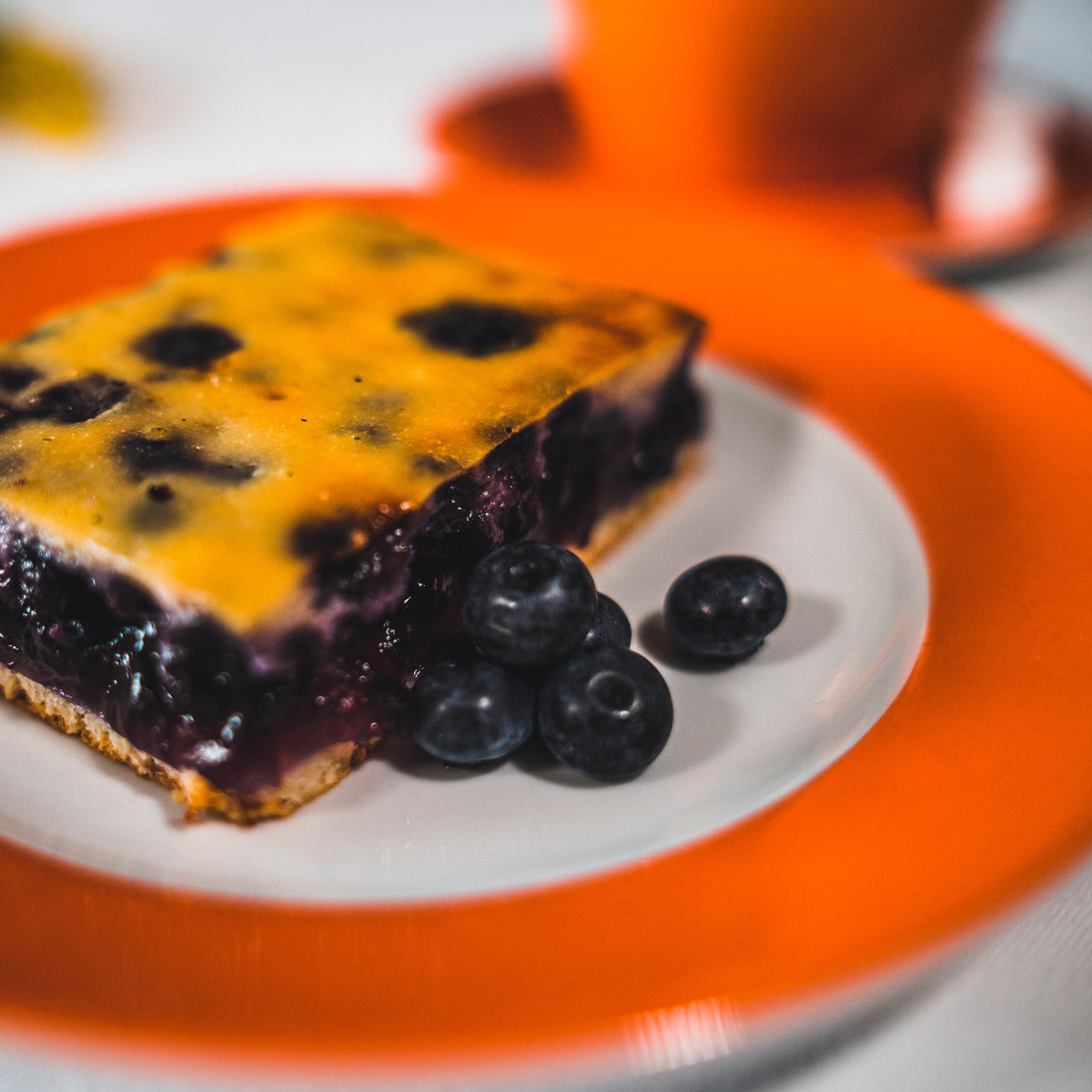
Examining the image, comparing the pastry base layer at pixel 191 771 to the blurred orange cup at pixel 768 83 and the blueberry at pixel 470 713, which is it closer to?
the blueberry at pixel 470 713

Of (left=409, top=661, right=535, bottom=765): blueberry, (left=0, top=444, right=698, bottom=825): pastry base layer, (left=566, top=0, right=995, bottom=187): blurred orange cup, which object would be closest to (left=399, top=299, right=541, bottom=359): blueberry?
(left=409, top=661, right=535, bottom=765): blueberry

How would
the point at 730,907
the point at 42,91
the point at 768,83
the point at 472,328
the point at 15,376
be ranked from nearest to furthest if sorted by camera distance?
1. the point at 730,907
2. the point at 15,376
3. the point at 472,328
4. the point at 768,83
5. the point at 42,91

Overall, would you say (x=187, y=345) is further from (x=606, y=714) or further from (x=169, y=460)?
(x=606, y=714)

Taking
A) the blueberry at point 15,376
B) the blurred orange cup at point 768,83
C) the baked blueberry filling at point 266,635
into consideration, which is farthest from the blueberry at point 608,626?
the blurred orange cup at point 768,83

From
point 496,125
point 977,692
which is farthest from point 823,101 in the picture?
point 977,692

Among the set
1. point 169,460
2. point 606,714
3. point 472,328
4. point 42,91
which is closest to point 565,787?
point 606,714

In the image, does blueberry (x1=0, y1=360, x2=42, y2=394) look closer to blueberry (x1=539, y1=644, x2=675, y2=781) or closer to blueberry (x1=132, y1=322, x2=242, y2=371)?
blueberry (x1=132, y1=322, x2=242, y2=371)

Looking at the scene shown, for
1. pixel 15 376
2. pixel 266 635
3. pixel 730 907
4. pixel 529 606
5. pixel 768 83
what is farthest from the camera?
pixel 768 83
